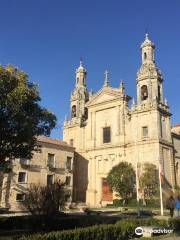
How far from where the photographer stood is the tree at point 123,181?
134 feet

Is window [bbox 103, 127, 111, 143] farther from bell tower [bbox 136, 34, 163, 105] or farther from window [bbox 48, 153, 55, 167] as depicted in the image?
window [bbox 48, 153, 55, 167]

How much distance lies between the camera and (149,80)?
158ft

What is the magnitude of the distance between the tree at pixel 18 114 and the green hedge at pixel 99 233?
7601mm

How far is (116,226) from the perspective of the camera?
15.7 meters

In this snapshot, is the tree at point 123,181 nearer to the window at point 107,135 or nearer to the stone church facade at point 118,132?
the stone church facade at point 118,132

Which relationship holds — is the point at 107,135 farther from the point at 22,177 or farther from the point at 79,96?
the point at 22,177

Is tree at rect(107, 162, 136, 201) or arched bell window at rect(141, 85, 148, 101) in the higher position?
arched bell window at rect(141, 85, 148, 101)

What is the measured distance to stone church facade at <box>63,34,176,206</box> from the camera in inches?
1787

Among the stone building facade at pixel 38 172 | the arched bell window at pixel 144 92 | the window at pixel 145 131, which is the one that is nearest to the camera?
the stone building facade at pixel 38 172

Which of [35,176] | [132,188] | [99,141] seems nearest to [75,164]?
[99,141]

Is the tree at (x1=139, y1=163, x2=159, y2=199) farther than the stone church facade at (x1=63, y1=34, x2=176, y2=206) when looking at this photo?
No

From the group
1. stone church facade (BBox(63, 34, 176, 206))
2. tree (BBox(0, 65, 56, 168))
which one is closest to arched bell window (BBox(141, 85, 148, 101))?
stone church facade (BBox(63, 34, 176, 206))

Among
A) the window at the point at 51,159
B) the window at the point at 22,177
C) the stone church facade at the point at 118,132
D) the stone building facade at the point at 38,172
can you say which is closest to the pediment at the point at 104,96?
the stone church facade at the point at 118,132

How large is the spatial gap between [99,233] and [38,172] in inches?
1216
